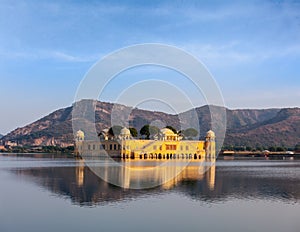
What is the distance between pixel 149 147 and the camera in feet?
249

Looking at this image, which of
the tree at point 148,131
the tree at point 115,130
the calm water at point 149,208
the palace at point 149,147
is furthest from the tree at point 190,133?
the calm water at point 149,208

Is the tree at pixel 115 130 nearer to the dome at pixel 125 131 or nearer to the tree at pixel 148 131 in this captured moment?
the tree at pixel 148 131

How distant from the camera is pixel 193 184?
2602 centimetres

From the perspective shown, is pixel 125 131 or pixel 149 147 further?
pixel 149 147

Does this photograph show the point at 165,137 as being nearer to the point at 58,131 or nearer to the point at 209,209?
the point at 209,209

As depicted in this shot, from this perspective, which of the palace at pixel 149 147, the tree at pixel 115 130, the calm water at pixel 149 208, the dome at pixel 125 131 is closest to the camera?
the calm water at pixel 149 208

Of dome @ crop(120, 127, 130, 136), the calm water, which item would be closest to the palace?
dome @ crop(120, 127, 130, 136)

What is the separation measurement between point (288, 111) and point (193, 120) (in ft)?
211

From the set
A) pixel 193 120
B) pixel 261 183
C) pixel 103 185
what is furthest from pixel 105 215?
pixel 193 120

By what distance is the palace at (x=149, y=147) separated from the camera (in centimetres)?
7469

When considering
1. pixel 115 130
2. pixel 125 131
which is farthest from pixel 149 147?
pixel 115 130

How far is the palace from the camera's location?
74688 mm

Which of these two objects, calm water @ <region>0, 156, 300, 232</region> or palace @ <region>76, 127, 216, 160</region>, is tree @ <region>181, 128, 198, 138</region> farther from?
calm water @ <region>0, 156, 300, 232</region>

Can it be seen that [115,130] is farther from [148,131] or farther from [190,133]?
[190,133]
